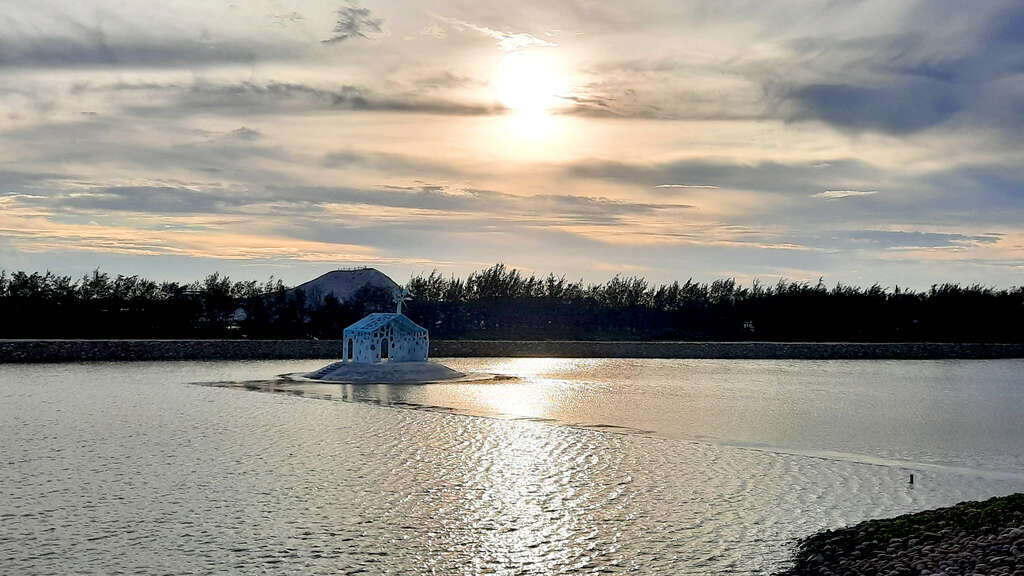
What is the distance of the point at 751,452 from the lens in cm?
1700

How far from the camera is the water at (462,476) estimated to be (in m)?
9.66

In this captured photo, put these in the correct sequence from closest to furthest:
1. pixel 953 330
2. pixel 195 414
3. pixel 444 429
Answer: pixel 444 429, pixel 195 414, pixel 953 330

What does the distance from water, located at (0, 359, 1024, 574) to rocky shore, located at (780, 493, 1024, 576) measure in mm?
478

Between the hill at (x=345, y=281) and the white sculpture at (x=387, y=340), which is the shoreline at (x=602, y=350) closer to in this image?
the white sculpture at (x=387, y=340)

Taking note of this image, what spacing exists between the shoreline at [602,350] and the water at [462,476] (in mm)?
19501

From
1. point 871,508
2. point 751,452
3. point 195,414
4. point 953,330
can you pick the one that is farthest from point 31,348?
point 953,330

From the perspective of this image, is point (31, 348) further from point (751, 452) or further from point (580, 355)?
point (751, 452)

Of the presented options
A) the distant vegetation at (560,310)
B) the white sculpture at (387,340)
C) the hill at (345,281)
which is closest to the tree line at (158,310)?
the distant vegetation at (560,310)

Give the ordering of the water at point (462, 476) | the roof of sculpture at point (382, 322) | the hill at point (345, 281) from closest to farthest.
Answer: the water at point (462, 476) < the roof of sculpture at point (382, 322) < the hill at point (345, 281)

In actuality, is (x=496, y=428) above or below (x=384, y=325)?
below

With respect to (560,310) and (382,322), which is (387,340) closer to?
(382,322)

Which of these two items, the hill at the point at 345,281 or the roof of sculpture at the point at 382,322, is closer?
the roof of sculpture at the point at 382,322

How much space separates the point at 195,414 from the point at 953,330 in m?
58.4

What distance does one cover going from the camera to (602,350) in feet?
186
